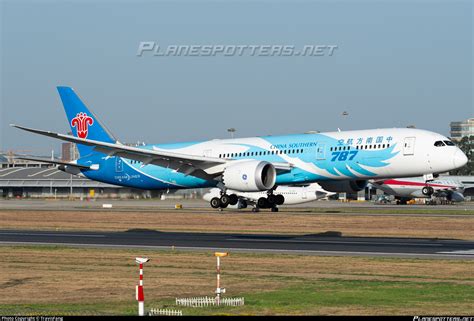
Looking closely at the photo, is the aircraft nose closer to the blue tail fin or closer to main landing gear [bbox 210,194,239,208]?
main landing gear [bbox 210,194,239,208]

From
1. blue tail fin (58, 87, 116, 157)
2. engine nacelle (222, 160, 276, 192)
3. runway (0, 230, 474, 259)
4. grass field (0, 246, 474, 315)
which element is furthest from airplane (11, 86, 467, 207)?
grass field (0, 246, 474, 315)

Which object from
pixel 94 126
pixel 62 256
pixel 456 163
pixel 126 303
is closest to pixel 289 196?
pixel 94 126

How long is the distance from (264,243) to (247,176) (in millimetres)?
10418

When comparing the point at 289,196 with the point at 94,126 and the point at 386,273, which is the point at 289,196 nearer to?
the point at 94,126

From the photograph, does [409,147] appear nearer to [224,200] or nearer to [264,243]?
[224,200]

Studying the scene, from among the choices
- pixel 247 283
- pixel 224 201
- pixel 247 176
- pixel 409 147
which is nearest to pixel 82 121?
pixel 224 201

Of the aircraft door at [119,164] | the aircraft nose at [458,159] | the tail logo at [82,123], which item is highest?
the tail logo at [82,123]

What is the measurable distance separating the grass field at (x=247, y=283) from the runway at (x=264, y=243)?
285 centimetres

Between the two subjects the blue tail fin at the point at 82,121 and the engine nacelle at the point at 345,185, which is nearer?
the engine nacelle at the point at 345,185

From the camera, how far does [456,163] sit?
57.0m

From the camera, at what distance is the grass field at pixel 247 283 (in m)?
24.7

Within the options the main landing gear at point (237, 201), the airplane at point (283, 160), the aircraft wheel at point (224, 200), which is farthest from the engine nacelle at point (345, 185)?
the aircraft wheel at point (224, 200)

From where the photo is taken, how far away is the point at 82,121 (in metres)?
73.6

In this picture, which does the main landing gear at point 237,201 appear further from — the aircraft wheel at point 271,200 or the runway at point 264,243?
the runway at point 264,243
